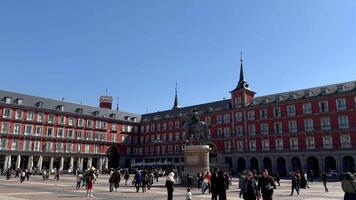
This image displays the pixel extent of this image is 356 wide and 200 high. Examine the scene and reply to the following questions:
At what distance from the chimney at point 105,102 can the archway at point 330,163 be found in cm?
6094

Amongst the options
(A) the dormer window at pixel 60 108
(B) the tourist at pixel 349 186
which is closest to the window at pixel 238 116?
(A) the dormer window at pixel 60 108

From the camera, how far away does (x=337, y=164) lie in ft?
180

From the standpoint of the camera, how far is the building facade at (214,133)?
5781 cm

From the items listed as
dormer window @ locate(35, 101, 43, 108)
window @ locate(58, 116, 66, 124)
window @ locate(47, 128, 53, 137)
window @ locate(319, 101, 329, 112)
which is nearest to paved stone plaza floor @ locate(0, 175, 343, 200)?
window @ locate(319, 101, 329, 112)

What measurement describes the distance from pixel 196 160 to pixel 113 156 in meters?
60.8

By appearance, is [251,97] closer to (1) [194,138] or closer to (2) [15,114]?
(1) [194,138]

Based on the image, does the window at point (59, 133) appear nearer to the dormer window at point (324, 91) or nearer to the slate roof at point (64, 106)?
the slate roof at point (64, 106)

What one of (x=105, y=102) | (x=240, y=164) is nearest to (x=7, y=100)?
(x=105, y=102)

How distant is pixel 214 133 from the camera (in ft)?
246

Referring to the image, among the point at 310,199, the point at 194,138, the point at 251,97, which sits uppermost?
the point at 251,97

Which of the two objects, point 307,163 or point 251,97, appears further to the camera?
point 251,97

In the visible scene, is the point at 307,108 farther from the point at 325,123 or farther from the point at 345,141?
the point at 345,141

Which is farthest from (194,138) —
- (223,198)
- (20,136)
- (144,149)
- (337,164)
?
(144,149)

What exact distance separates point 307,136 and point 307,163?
4898mm
